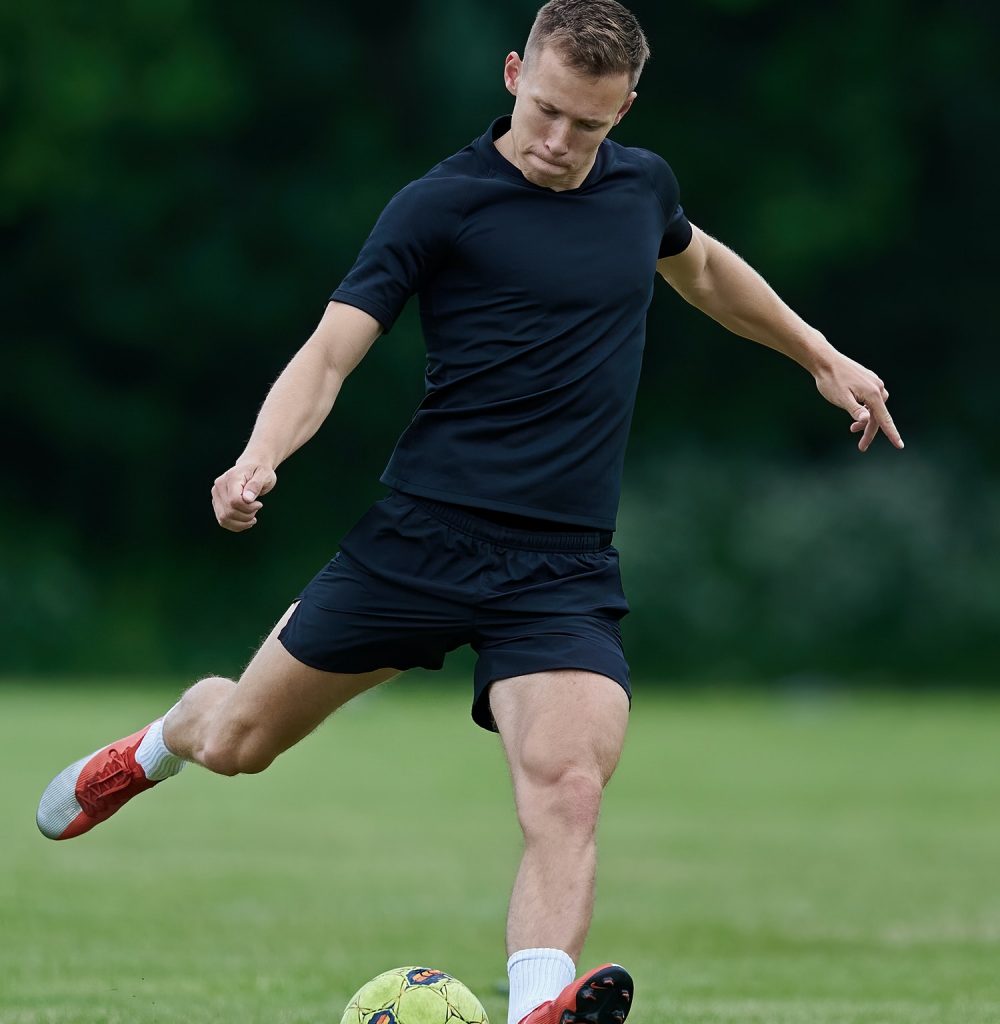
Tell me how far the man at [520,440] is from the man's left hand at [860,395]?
0.70 m

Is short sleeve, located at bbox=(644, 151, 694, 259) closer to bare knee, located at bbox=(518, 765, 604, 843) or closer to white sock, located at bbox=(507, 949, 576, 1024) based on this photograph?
bare knee, located at bbox=(518, 765, 604, 843)

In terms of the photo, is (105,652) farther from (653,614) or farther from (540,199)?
(540,199)

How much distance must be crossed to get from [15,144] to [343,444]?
6.22 meters

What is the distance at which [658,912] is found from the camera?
9461mm

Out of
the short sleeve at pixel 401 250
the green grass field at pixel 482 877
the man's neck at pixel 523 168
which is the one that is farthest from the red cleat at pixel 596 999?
the man's neck at pixel 523 168

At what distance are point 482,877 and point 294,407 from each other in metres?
6.23

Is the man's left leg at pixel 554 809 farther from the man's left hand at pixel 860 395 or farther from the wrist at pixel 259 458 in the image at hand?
the man's left hand at pixel 860 395

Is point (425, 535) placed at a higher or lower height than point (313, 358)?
lower

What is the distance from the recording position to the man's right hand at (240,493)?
4535 millimetres

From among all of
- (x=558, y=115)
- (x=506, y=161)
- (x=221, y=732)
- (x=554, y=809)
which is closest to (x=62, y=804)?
(x=221, y=732)

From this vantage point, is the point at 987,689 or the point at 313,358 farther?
the point at 987,689

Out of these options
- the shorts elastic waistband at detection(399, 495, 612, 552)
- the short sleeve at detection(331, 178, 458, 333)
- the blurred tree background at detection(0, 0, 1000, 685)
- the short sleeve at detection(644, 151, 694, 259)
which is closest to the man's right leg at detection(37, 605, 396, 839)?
the shorts elastic waistband at detection(399, 495, 612, 552)

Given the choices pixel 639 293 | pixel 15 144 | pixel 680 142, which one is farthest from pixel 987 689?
pixel 639 293

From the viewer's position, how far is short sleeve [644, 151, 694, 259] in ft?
17.8
